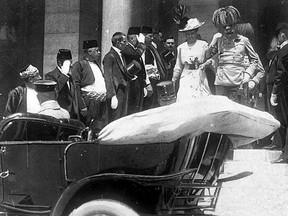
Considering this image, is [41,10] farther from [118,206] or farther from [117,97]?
[118,206]

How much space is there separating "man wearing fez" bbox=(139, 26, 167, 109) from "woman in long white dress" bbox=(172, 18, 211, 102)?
141 cm

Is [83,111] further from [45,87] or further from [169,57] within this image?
[45,87]

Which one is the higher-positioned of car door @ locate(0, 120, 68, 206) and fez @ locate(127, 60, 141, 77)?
fez @ locate(127, 60, 141, 77)

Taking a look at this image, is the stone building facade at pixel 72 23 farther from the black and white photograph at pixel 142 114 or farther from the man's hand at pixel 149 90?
the man's hand at pixel 149 90

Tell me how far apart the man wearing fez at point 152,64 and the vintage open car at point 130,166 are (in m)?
5.31

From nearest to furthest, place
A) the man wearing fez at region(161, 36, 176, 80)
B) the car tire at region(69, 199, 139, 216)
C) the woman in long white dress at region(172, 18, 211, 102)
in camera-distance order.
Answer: the car tire at region(69, 199, 139, 216)
the woman in long white dress at region(172, 18, 211, 102)
the man wearing fez at region(161, 36, 176, 80)

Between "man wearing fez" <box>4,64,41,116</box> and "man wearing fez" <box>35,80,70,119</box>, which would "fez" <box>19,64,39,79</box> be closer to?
"man wearing fez" <box>4,64,41,116</box>

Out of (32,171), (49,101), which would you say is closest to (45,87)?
(49,101)

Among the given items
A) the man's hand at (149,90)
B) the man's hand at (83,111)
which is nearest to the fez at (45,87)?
the man's hand at (83,111)

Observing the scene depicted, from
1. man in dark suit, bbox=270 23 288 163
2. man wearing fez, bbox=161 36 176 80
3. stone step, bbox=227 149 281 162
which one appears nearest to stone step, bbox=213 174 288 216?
stone step, bbox=227 149 281 162

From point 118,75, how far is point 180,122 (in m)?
5.04

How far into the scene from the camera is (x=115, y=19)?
1119cm

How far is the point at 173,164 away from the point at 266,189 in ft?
8.85

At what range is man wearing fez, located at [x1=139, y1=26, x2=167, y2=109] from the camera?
10539mm
